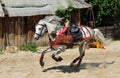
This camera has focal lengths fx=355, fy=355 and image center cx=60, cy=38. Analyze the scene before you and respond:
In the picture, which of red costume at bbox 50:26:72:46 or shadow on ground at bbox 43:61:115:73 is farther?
shadow on ground at bbox 43:61:115:73

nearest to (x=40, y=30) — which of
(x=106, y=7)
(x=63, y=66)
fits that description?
(x=63, y=66)

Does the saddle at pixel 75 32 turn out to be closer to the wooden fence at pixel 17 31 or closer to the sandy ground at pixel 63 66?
the sandy ground at pixel 63 66

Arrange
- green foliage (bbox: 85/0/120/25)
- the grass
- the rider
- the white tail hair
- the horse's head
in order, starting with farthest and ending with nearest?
green foliage (bbox: 85/0/120/25) < the grass < the white tail hair < the rider < the horse's head

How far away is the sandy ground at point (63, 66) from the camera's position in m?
11.1

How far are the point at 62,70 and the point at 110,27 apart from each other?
9177 millimetres

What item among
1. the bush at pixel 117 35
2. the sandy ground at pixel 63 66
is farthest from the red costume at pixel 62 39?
the bush at pixel 117 35

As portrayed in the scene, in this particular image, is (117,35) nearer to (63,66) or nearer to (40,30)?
(63,66)

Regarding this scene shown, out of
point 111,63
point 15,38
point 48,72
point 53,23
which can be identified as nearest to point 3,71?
point 48,72

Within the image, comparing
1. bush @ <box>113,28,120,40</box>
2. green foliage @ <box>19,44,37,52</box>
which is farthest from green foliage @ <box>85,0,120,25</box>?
green foliage @ <box>19,44,37,52</box>

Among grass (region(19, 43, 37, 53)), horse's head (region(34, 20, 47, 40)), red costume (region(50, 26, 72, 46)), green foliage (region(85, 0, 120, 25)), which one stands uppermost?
horse's head (region(34, 20, 47, 40))

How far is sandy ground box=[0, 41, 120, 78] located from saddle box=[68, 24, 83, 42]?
1.13m

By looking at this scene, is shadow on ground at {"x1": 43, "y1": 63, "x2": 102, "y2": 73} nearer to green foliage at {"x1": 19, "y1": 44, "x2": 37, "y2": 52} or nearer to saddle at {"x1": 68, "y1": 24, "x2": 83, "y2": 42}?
saddle at {"x1": 68, "y1": 24, "x2": 83, "y2": 42}

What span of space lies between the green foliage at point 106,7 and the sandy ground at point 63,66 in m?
3.55

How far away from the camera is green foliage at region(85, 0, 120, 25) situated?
1925 cm
